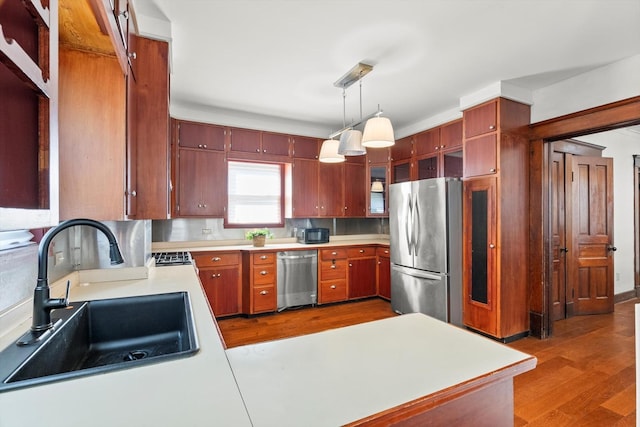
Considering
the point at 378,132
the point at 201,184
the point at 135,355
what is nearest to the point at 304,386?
the point at 135,355

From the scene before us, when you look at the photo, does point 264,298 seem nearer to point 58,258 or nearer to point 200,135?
point 200,135

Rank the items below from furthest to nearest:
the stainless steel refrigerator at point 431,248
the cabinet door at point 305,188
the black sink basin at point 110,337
Answer: the cabinet door at point 305,188 → the stainless steel refrigerator at point 431,248 → the black sink basin at point 110,337

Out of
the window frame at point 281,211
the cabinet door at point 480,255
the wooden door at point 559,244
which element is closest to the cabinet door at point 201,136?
the window frame at point 281,211

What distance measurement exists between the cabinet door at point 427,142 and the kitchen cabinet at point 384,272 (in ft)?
4.82

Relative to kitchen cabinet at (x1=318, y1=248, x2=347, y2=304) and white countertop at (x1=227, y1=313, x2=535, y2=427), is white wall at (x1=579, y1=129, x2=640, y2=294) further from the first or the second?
white countertop at (x1=227, y1=313, x2=535, y2=427)

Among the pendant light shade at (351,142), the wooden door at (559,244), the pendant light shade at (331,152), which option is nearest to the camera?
the pendant light shade at (351,142)

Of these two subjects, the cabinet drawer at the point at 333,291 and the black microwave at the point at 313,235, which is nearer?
the cabinet drawer at the point at 333,291

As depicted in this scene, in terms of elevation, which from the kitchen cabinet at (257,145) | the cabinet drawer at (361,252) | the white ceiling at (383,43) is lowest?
the cabinet drawer at (361,252)

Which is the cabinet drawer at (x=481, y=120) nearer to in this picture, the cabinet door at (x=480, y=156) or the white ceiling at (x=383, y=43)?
the cabinet door at (x=480, y=156)

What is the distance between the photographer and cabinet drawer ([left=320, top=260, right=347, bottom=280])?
4227 millimetres

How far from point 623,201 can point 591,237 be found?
3.35 ft

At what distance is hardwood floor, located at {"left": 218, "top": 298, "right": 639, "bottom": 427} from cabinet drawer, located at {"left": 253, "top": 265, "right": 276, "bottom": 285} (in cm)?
44

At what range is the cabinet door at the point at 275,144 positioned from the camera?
4.18m

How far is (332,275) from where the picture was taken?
429 centimetres
